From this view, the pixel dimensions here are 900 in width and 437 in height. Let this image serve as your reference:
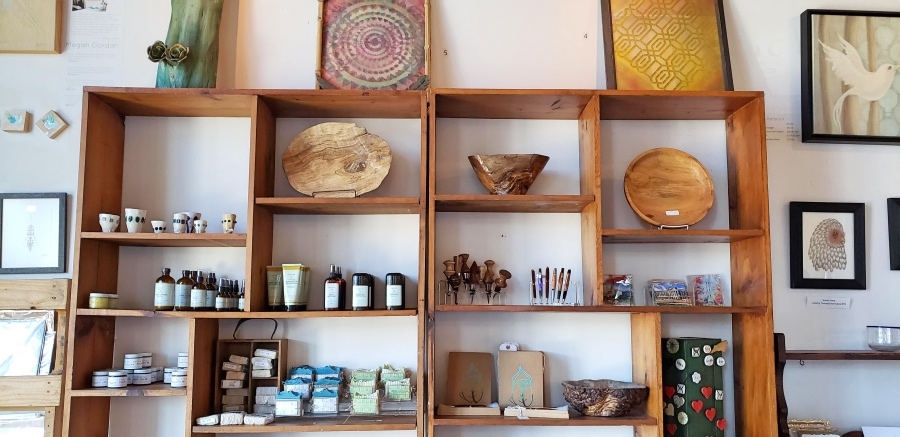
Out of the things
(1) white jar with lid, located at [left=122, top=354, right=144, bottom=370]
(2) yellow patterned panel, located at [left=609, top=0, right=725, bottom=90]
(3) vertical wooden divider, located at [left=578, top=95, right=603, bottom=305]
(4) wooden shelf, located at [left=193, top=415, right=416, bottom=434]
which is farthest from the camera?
(2) yellow patterned panel, located at [left=609, top=0, right=725, bottom=90]

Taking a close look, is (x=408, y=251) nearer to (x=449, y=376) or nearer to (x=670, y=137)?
(x=449, y=376)

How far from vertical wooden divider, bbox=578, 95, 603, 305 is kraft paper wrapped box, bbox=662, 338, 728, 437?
1.37ft

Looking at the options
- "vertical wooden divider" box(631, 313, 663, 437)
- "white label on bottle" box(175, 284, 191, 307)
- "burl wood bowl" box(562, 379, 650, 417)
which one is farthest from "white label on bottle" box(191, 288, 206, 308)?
"vertical wooden divider" box(631, 313, 663, 437)

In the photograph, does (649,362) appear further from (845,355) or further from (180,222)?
(180,222)

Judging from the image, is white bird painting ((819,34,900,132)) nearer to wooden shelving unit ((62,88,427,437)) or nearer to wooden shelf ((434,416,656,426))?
wooden shelf ((434,416,656,426))

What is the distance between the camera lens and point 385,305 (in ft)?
9.21

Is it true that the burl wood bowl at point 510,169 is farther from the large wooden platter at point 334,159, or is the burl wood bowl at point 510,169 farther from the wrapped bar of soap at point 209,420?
the wrapped bar of soap at point 209,420

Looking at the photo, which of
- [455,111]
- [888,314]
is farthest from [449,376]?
[888,314]

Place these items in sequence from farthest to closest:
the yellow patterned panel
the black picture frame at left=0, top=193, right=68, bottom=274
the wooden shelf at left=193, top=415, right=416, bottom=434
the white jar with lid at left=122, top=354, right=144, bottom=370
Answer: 1. the yellow patterned panel
2. the black picture frame at left=0, top=193, right=68, bottom=274
3. the white jar with lid at left=122, top=354, right=144, bottom=370
4. the wooden shelf at left=193, top=415, right=416, bottom=434

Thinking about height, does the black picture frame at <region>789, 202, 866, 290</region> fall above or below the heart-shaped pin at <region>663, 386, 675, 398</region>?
above

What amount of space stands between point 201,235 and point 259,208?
0.24 m

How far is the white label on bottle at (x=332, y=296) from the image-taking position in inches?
104

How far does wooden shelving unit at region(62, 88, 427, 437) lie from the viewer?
2.57m

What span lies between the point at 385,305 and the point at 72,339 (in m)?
1.18
